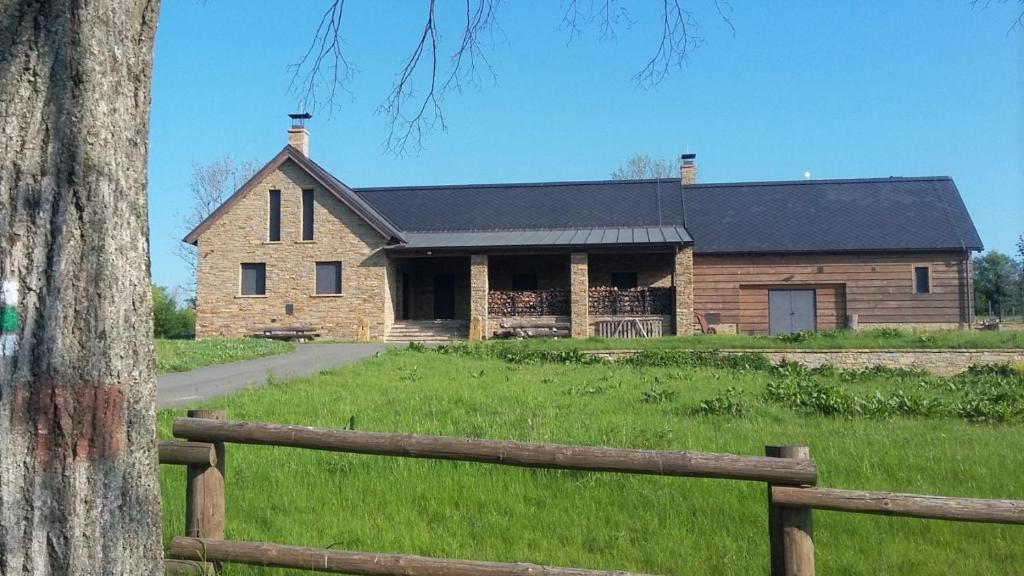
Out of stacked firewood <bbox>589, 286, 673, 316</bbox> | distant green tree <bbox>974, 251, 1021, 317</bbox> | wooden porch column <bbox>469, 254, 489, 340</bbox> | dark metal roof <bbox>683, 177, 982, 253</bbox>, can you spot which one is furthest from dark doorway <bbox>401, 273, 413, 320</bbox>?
distant green tree <bbox>974, 251, 1021, 317</bbox>

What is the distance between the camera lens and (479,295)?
95.8 feet

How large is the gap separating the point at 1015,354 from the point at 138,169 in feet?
72.9

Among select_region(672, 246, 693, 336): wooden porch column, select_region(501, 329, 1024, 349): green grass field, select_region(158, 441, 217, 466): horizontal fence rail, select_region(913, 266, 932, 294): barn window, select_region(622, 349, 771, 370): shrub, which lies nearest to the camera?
select_region(158, 441, 217, 466): horizontal fence rail

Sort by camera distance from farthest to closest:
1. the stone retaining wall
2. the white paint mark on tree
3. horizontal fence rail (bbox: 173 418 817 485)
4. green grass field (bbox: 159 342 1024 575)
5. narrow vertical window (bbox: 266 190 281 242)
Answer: narrow vertical window (bbox: 266 190 281 242) → the stone retaining wall → green grass field (bbox: 159 342 1024 575) → horizontal fence rail (bbox: 173 418 817 485) → the white paint mark on tree

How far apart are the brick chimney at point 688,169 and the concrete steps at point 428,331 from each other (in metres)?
14.4

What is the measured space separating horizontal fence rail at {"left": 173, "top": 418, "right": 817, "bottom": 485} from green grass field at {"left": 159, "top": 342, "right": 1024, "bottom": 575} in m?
0.86

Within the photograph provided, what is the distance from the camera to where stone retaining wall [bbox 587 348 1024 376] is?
20.0 metres

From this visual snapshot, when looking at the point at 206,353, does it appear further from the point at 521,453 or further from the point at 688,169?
the point at 688,169

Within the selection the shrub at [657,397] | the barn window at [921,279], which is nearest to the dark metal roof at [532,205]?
the barn window at [921,279]

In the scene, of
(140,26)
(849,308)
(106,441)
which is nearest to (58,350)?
(106,441)

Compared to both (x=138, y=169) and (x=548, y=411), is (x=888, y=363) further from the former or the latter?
(x=138, y=169)

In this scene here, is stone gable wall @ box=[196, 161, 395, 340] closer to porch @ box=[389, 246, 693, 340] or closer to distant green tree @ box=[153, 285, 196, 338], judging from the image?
porch @ box=[389, 246, 693, 340]

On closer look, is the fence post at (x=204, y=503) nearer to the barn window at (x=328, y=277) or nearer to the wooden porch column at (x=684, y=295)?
the wooden porch column at (x=684, y=295)

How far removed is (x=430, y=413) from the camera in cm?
949
